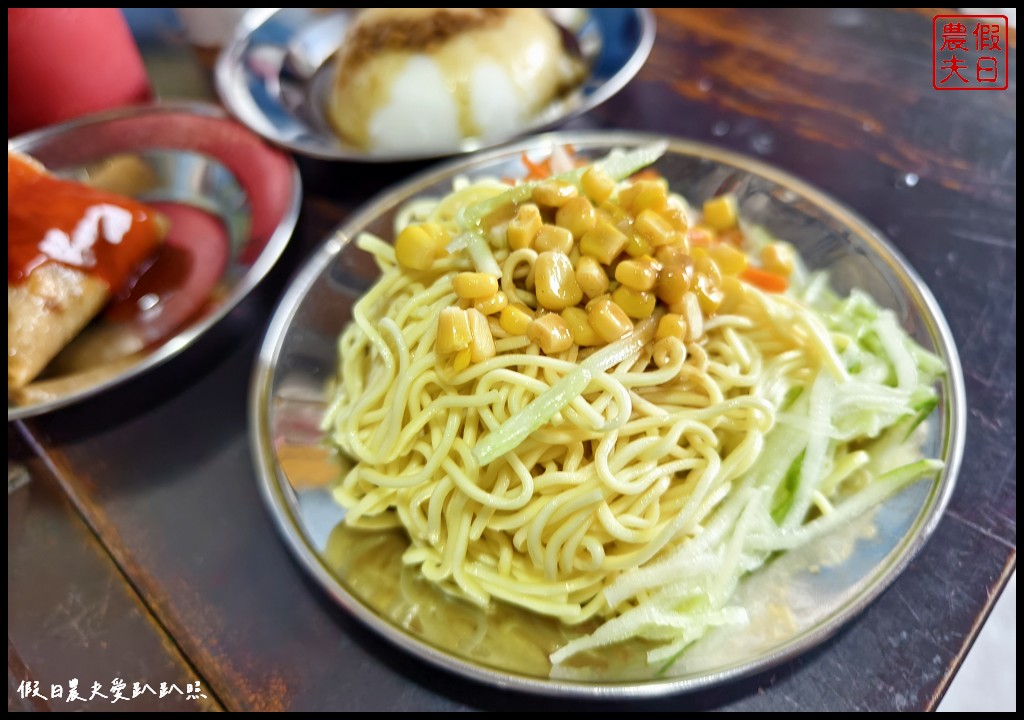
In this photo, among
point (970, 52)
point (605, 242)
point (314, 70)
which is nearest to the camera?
point (605, 242)

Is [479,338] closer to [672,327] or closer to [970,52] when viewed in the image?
[672,327]

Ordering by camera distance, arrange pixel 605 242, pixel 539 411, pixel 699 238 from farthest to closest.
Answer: pixel 699 238, pixel 605 242, pixel 539 411

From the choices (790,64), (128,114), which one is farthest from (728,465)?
(128,114)

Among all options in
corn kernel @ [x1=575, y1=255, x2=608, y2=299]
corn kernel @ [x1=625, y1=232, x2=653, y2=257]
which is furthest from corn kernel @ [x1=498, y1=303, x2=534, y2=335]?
corn kernel @ [x1=625, y1=232, x2=653, y2=257]

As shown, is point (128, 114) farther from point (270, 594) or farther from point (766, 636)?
point (766, 636)

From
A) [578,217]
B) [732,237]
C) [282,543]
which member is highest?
[578,217]

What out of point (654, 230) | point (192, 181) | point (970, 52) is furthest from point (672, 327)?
point (970, 52)

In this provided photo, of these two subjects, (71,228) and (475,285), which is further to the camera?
(71,228)
